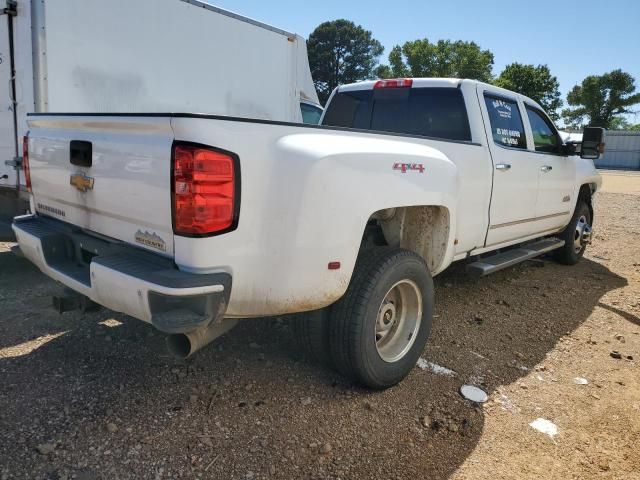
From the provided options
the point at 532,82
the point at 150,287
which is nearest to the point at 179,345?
the point at 150,287

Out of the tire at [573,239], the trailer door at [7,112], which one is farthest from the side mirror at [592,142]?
the trailer door at [7,112]

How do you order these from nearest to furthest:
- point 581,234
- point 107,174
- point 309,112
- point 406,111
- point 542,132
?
point 107,174
point 406,111
point 542,132
point 581,234
point 309,112

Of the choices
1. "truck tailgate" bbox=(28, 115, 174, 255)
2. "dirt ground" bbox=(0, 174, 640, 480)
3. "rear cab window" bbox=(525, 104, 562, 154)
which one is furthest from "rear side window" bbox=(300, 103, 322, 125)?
"truck tailgate" bbox=(28, 115, 174, 255)

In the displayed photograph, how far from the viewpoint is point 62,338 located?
3566 millimetres

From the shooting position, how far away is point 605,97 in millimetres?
55188

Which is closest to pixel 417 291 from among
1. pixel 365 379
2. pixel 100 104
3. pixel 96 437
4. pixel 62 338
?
pixel 365 379

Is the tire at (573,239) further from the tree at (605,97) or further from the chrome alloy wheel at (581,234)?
the tree at (605,97)

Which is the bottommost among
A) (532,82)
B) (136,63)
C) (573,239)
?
(573,239)

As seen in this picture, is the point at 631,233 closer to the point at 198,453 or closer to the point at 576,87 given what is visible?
the point at 198,453

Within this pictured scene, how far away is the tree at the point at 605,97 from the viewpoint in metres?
53.5

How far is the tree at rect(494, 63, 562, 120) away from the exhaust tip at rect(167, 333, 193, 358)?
52827 millimetres

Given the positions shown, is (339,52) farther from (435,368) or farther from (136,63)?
(435,368)

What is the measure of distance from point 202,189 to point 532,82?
5497 centimetres

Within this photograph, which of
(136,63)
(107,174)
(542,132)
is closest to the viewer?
(107,174)
